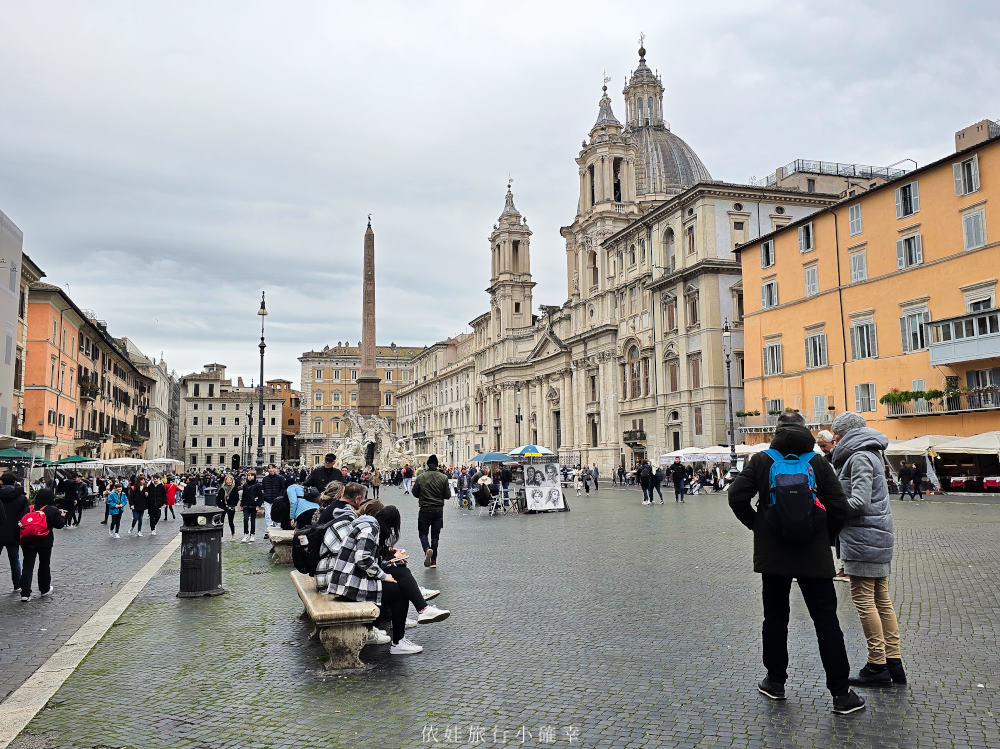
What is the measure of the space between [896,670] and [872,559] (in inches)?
30.5

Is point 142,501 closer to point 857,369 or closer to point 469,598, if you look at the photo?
point 469,598

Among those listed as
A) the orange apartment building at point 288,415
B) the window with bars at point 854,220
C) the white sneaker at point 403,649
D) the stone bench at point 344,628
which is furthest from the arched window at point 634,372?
the orange apartment building at point 288,415

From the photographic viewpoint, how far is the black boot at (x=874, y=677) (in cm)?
527

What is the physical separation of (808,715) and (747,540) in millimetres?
9883

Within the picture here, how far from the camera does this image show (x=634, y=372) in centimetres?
5331

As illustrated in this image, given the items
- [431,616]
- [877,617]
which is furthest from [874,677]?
[431,616]

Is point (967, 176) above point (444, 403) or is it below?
above

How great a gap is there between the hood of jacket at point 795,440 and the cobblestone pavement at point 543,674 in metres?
1.62

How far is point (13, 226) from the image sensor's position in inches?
1089

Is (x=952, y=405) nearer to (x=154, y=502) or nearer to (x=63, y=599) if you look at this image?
(x=154, y=502)

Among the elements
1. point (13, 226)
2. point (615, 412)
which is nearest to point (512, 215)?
point (615, 412)

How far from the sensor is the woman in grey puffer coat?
5324 millimetres

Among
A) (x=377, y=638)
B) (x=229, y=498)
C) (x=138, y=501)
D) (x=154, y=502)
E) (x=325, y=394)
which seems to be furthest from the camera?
(x=325, y=394)

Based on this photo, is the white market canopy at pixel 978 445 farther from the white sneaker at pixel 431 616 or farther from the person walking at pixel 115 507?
the person walking at pixel 115 507
